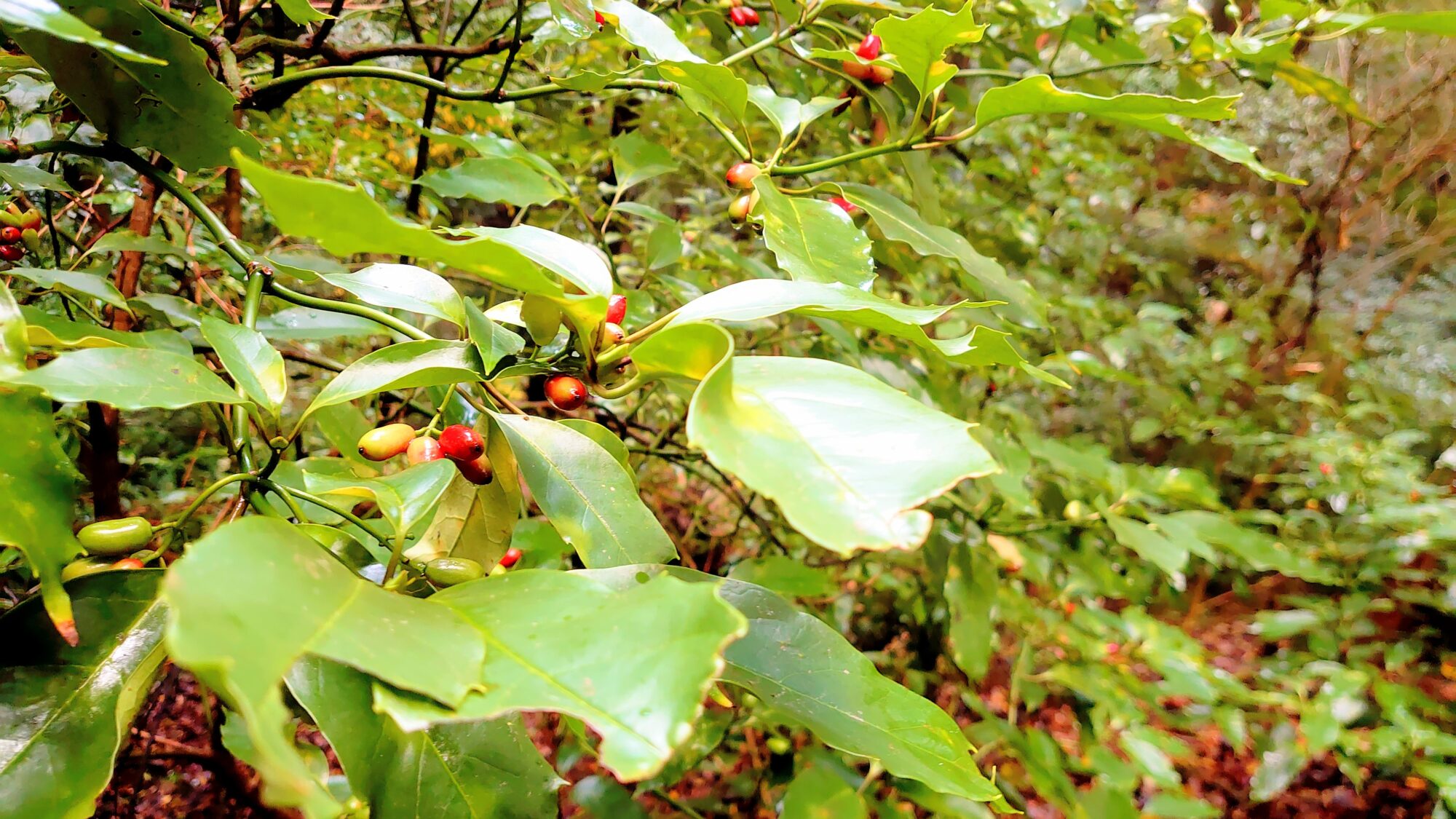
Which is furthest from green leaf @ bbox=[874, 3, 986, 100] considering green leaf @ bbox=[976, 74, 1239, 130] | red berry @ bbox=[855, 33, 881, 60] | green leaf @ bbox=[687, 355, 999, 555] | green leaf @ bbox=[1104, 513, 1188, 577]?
green leaf @ bbox=[1104, 513, 1188, 577]

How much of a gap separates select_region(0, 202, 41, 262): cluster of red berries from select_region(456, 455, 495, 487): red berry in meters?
0.59

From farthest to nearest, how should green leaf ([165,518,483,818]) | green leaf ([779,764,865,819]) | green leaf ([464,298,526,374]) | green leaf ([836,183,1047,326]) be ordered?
1. green leaf ([779,764,865,819])
2. green leaf ([836,183,1047,326])
3. green leaf ([464,298,526,374])
4. green leaf ([165,518,483,818])

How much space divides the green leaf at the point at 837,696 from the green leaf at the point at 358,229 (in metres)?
0.15

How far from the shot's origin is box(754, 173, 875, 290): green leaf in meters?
0.47

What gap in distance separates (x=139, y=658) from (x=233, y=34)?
0.63 meters

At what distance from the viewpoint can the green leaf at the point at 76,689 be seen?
0.28 m

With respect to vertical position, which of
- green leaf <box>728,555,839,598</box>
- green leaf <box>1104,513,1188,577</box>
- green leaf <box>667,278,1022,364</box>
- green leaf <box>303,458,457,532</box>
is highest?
green leaf <box>667,278,1022,364</box>

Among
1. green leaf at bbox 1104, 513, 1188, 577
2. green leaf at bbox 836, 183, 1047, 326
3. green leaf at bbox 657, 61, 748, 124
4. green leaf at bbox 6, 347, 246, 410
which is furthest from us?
green leaf at bbox 1104, 513, 1188, 577

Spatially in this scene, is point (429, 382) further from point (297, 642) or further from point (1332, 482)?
point (1332, 482)

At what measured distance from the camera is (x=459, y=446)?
399mm

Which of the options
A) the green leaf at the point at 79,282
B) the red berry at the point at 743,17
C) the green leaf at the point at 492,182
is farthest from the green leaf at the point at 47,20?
the red berry at the point at 743,17

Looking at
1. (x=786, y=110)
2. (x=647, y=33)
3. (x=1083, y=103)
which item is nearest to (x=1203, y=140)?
(x=1083, y=103)

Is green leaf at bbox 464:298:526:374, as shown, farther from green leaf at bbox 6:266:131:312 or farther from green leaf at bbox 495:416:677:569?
green leaf at bbox 6:266:131:312

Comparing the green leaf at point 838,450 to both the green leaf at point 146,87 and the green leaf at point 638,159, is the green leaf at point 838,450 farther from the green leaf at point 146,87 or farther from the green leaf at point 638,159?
the green leaf at point 638,159
